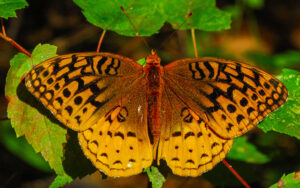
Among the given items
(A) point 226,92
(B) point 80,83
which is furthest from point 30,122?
(A) point 226,92

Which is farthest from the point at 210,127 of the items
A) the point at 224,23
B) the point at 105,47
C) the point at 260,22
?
the point at 260,22

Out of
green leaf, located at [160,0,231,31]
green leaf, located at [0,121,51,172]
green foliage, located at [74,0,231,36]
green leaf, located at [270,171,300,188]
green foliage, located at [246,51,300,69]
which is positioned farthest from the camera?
green foliage, located at [246,51,300,69]

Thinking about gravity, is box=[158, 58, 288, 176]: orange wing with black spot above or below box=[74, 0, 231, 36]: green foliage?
below

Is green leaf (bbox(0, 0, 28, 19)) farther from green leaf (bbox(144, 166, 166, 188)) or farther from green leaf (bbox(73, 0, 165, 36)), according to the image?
green leaf (bbox(144, 166, 166, 188))

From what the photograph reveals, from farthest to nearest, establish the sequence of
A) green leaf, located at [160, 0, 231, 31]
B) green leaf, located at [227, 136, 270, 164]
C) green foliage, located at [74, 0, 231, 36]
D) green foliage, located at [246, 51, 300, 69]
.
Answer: green foliage, located at [246, 51, 300, 69] → green leaf, located at [227, 136, 270, 164] → green leaf, located at [160, 0, 231, 31] → green foliage, located at [74, 0, 231, 36]

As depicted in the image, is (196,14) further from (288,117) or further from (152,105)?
(288,117)

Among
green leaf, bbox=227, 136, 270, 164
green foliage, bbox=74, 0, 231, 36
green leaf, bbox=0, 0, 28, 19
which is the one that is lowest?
green leaf, bbox=227, 136, 270, 164

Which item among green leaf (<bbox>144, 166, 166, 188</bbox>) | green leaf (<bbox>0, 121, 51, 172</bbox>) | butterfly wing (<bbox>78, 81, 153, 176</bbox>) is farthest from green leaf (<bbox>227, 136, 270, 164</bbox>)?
green leaf (<bbox>0, 121, 51, 172</bbox>)
